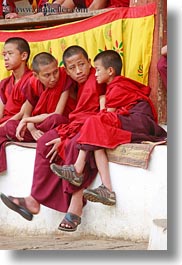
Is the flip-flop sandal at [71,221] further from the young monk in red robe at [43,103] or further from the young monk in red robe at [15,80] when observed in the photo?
the young monk in red robe at [15,80]

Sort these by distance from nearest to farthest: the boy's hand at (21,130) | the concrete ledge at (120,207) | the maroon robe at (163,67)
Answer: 1. the concrete ledge at (120,207)
2. the maroon robe at (163,67)
3. the boy's hand at (21,130)

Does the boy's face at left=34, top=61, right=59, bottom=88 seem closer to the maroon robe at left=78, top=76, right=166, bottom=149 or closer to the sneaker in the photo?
the maroon robe at left=78, top=76, right=166, bottom=149

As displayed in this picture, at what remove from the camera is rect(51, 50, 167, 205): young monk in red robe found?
448 cm

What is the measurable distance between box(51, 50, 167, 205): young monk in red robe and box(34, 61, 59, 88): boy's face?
208 mm

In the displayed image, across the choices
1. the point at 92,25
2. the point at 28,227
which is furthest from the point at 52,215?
the point at 92,25

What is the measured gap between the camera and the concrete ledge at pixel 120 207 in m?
4.41

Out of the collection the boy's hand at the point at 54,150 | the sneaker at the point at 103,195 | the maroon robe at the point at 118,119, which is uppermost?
the maroon robe at the point at 118,119

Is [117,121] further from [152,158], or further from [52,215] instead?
[52,215]

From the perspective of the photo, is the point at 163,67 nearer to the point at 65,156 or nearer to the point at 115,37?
the point at 115,37

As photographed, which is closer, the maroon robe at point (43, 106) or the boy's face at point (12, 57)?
the maroon robe at point (43, 106)

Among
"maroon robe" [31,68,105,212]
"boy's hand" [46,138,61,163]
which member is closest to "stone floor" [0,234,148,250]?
"maroon robe" [31,68,105,212]

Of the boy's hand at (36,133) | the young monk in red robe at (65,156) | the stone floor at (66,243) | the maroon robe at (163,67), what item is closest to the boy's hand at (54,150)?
the young monk in red robe at (65,156)

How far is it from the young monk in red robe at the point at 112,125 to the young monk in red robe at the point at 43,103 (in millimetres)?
186

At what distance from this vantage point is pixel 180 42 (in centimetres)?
436
